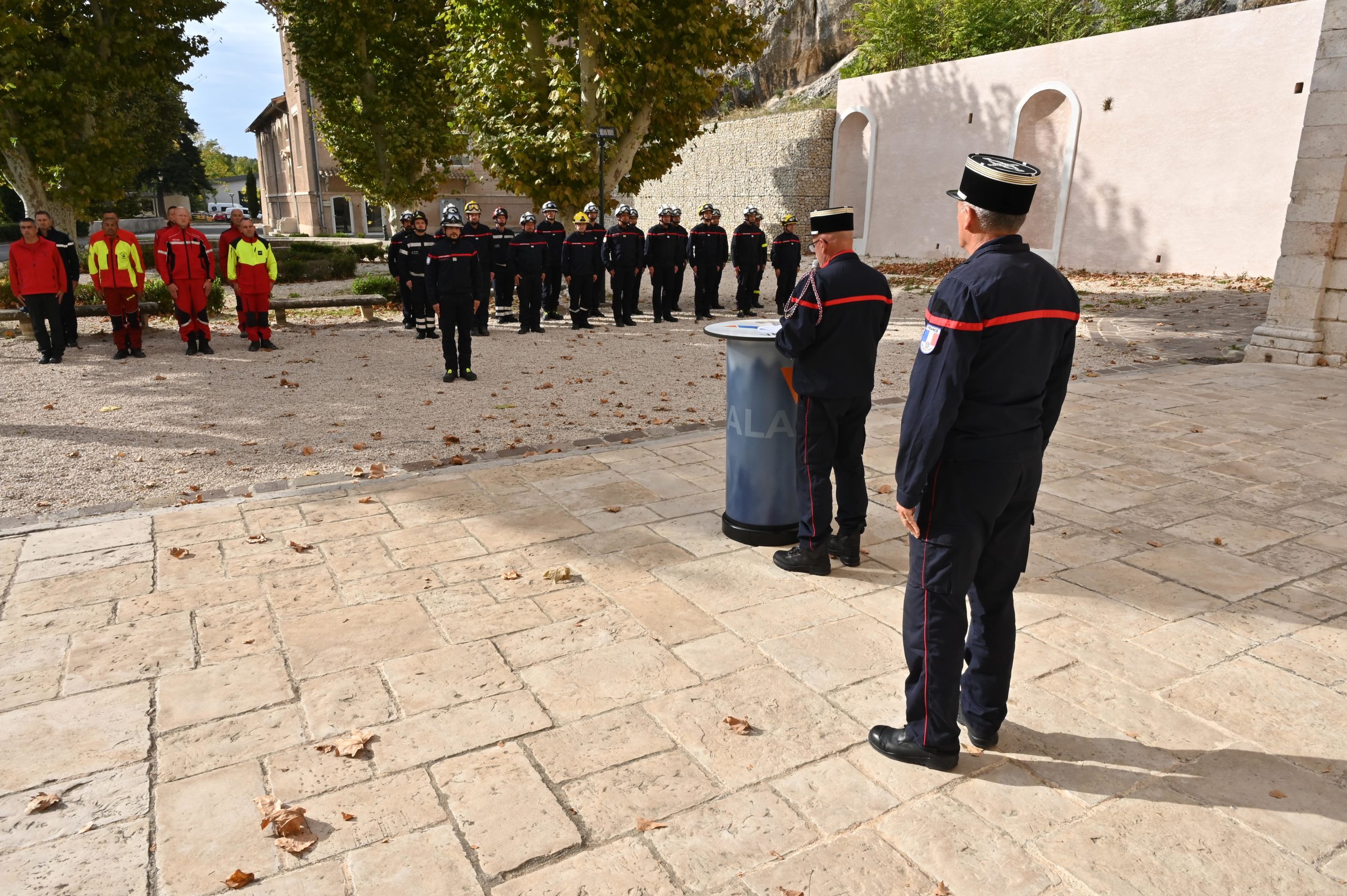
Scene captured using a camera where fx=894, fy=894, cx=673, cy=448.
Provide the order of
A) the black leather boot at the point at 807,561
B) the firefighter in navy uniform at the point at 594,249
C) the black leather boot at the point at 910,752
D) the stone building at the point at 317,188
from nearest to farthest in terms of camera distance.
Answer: the black leather boot at the point at 910,752 → the black leather boot at the point at 807,561 → the firefighter in navy uniform at the point at 594,249 → the stone building at the point at 317,188

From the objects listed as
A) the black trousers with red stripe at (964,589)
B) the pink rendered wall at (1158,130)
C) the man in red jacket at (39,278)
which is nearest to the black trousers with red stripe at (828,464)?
the black trousers with red stripe at (964,589)

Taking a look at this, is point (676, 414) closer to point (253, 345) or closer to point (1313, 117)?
point (253, 345)

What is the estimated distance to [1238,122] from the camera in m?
19.6

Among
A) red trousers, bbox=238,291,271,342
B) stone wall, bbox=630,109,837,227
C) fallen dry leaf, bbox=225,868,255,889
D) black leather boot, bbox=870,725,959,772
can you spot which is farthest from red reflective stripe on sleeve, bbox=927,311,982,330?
stone wall, bbox=630,109,837,227

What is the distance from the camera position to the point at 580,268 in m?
15.2

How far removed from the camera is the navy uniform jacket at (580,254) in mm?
15211

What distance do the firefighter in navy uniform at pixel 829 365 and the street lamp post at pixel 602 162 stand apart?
35.3 feet

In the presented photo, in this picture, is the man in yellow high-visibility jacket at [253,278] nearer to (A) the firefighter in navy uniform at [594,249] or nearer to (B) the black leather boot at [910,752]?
(A) the firefighter in navy uniform at [594,249]

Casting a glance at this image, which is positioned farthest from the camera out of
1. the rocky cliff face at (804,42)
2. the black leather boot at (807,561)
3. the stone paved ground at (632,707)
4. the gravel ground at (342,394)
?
the rocky cliff face at (804,42)

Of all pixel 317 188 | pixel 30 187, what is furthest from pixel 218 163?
pixel 30 187

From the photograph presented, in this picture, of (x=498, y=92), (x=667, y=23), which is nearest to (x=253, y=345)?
(x=498, y=92)

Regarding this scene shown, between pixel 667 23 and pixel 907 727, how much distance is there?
1509cm

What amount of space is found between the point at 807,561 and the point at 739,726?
65.4 inches

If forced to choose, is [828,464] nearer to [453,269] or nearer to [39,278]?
[453,269]
